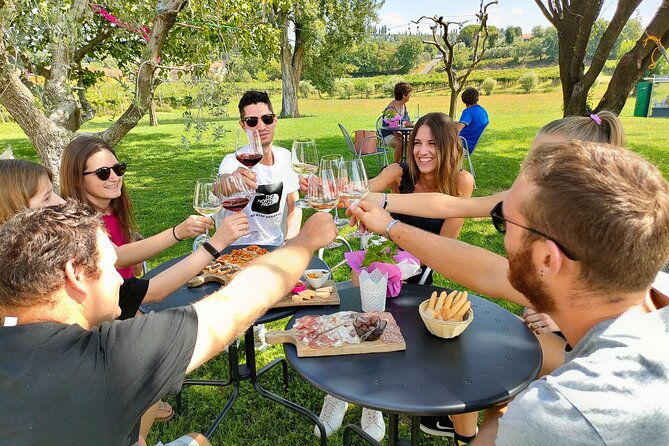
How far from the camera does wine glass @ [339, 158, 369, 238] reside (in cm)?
212

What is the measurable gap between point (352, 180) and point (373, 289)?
0.56m

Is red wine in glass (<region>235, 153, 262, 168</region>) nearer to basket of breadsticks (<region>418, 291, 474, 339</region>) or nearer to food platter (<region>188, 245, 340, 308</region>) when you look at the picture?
food platter (<region>188, 245, 340, 308</region>)

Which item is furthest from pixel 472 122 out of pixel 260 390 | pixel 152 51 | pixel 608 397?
pixel 608 397

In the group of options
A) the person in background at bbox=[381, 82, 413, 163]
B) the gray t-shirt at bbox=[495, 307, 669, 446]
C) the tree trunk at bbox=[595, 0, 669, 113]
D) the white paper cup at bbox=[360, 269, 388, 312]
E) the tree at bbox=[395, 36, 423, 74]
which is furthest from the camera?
the tree at bbox=[395, 36, 423, 74]

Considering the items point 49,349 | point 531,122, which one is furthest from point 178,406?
point 531,122

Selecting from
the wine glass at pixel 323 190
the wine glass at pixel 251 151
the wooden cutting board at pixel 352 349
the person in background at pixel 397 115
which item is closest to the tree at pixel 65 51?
the wine glass at pixel 251 151

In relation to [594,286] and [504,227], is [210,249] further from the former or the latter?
[594,286]

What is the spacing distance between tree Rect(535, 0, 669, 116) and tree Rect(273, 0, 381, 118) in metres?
20.0

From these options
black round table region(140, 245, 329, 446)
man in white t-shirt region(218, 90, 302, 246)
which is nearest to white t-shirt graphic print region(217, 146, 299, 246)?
man in white t-shirt region(218, 90, 302, 246)

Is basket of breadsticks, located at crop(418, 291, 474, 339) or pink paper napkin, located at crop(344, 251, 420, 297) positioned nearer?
basket of breadsticks, located at crop(418, 291, 474, 339)

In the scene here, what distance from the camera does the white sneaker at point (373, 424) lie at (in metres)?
2.79

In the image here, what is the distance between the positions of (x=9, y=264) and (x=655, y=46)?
7.26 m

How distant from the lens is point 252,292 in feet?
5.43

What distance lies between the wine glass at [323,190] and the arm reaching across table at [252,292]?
0.07m
